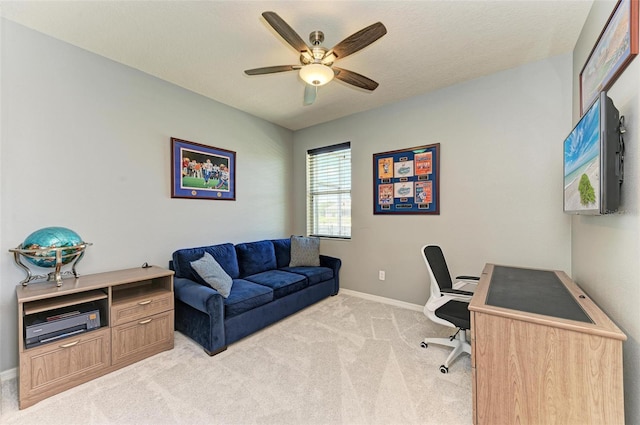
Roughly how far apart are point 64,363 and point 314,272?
93.2 inches

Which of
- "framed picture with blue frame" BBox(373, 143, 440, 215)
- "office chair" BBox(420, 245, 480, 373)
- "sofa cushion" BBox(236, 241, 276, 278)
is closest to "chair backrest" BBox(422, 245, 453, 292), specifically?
"office chair" BBox(420, 245, 480, 373)

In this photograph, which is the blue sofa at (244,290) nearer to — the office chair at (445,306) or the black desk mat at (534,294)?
the office chair at (445,306)

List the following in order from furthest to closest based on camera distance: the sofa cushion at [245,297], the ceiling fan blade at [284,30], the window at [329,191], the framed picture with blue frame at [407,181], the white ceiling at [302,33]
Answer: the window at [329,191], the framed picture with blue frame at [407,181], the sofa cushion at [245,297], the white ceiling at [302,33], the ceiling fan blade at [284,30]

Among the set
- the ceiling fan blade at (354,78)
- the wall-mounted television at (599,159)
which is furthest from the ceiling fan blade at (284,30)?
the wall-mounted television at (599,159)

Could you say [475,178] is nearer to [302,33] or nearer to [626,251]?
[626,251]

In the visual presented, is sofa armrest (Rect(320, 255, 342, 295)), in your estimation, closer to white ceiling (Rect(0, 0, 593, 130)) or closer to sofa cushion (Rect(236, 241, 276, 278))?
sofa cushion (Rect(236, 241, 276, 278))

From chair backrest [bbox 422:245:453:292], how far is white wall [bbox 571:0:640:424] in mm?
910

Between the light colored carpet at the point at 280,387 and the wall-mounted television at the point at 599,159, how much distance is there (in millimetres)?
1426

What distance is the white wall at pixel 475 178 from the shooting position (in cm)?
246

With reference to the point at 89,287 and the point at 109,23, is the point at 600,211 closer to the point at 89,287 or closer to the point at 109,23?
the point at 89,287

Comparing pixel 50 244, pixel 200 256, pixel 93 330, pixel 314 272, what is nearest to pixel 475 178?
pixel 314 272

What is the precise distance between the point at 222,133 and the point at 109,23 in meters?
1.53

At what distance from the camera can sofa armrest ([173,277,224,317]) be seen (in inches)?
87.6

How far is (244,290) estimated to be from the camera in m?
2.64
